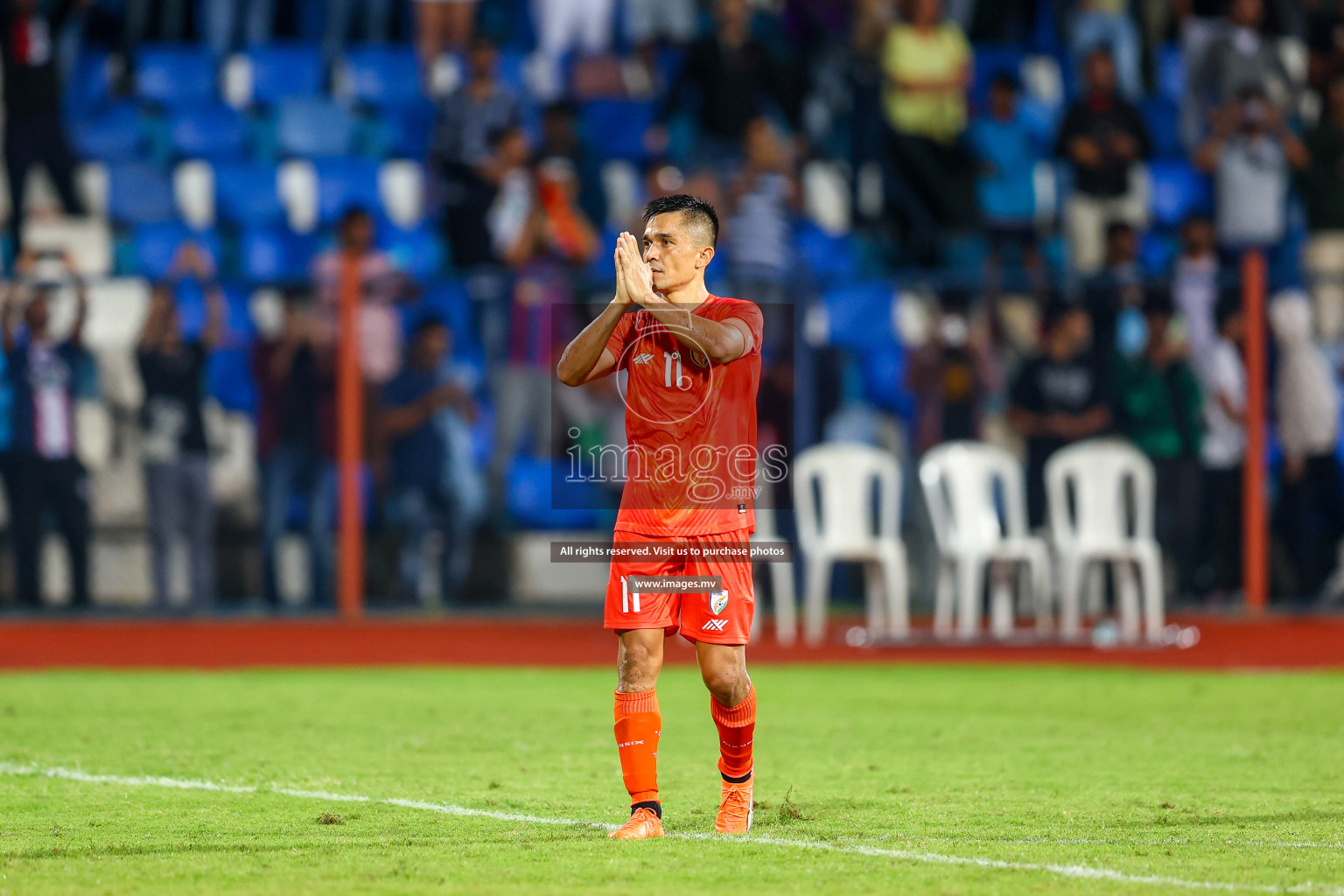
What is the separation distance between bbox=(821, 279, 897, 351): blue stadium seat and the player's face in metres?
9.46

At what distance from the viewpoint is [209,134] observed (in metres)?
19.2

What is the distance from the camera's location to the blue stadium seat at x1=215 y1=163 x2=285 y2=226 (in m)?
18.5

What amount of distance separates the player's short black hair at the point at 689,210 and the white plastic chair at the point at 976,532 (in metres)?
7.67

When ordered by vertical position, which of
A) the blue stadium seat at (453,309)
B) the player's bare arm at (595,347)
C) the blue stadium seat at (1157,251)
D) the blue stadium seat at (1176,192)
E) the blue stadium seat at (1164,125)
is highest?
the blue stadium seat at (1164,125)

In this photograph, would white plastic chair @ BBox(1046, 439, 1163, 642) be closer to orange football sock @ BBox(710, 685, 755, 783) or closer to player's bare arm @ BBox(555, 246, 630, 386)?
orange football sock @ BBox(710, 685, 755, 783)

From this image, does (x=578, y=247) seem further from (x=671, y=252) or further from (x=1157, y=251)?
(x=671, y=252)

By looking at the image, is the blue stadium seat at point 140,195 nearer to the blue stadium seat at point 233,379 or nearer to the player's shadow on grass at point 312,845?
the blue stadium seat at point 233,379

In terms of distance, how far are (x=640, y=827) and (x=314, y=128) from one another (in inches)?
550

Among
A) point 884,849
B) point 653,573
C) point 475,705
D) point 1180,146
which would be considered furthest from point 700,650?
point 1180,146

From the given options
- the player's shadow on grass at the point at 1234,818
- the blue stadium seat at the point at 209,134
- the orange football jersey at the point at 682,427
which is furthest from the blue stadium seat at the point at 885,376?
the orange football jersey at the point at 682,427

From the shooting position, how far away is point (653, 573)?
6.30m

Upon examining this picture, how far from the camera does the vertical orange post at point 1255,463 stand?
14.9 meters

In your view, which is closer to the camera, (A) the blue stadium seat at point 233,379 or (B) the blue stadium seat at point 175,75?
(A) the blue stadium seat at point 233,379

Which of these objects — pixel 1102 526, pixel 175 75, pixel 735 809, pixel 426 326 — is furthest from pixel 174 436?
pixel 735 809
